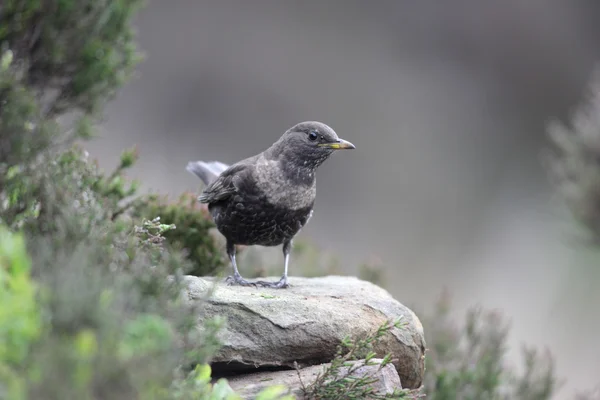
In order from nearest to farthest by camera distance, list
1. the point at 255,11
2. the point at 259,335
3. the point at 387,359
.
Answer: the point at 387,359 → the point at 259,335 → the point at 255,11

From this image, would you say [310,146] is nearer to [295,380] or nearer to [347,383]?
[295,380]

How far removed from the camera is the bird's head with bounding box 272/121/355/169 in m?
4.59

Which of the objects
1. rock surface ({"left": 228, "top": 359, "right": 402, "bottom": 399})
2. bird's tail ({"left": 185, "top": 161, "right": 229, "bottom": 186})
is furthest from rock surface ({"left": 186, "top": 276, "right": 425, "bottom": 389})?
bird's tail ({"left": 185, "top": 161, "right": 229, "bottom": 186})

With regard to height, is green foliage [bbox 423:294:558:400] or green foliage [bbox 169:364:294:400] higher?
green foliage [bbox 423:294:558:400]

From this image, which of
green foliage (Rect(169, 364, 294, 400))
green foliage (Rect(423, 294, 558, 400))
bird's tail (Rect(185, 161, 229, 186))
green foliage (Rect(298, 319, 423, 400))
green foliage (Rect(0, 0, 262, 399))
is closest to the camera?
green foliage (Rect(0, 0, 262, 399))

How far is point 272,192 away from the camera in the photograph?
14.5 feet

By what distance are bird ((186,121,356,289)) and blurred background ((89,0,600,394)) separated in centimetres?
740

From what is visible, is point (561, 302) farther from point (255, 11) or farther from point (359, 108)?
point (255, 11)

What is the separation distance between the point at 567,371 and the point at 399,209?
4.18 metres

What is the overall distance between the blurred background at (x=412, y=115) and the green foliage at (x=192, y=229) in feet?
22.1

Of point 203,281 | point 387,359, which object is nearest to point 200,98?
point 203,281

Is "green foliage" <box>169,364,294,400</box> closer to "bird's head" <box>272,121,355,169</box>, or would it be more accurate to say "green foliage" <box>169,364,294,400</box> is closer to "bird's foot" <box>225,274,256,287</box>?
"bird's foot" <box>225,274,256,287</box>

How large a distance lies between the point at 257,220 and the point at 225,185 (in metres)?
0.37

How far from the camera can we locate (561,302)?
40.6 feet
